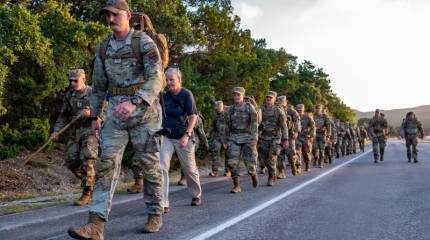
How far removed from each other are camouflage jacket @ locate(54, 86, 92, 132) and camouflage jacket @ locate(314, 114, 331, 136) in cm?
1248

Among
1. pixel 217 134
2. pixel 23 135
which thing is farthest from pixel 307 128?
pixel 23 135

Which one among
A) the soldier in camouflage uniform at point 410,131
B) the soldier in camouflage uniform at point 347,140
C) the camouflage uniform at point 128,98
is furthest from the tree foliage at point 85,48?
the soldier in camouflage uniform at point 347,140

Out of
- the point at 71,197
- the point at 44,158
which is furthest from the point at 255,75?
the point at 71,197

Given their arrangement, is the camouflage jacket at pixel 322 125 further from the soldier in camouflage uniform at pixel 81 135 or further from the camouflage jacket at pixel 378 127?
the soldier in camouflage uniform at pixel 81 135

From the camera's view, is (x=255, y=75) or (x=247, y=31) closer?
(x=255, y=75)

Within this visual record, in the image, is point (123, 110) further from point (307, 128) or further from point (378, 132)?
point (378, 132)

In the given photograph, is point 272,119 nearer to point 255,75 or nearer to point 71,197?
point 71,197

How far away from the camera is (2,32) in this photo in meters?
9.83

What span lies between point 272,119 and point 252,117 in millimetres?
2602

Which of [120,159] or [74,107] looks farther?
[74,107]

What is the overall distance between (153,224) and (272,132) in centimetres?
717

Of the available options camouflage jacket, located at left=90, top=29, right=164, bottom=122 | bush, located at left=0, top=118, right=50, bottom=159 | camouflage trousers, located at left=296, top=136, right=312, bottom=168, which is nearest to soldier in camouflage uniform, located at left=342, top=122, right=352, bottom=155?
camouflage trousers, located at left=296, top=136, right=312, bottom=168

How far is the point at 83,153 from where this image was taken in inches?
309

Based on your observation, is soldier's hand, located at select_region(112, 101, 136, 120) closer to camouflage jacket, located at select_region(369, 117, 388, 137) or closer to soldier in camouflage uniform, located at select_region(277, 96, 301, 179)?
soldier in camouflage uniform, located at select_region(277, 96, 301, 179)
